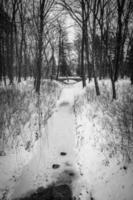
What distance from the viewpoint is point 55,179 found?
300cm

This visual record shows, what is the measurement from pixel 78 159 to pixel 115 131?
1501mm

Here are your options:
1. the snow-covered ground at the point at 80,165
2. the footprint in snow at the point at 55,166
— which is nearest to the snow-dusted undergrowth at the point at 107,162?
the snow-covered ground at the point at 80,165

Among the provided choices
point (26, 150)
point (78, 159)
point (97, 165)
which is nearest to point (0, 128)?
point (26, 150)

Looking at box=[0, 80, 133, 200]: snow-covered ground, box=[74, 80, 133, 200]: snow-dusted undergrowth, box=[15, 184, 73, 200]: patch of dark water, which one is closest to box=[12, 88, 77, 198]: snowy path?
box=[0, 80, 133, 200]: snow-covered ground

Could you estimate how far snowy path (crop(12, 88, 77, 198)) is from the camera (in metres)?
2.89

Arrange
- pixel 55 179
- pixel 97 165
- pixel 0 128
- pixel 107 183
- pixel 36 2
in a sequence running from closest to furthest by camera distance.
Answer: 1. pixel 107 183
2. pixel 55 179
3. pixel 97 165
4. pixel 0 128
5. pixel 36 2

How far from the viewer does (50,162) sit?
11.7ft

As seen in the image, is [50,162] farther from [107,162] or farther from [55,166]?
[107,162]

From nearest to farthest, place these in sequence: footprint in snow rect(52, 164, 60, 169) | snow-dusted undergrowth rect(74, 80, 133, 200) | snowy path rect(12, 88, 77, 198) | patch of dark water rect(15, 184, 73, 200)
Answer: snow-dusted undergrowth rect(74, 80, 133, 200), patch of dark water rect(15, 184, 73, 200), snowy path rect(12, 88, 77, 198), footprint in snow rect(52, 164, 60, 169)

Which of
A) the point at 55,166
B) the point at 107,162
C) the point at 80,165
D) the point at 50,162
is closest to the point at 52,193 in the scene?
the point at 55,166

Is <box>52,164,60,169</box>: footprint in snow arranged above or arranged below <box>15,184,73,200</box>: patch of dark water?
above

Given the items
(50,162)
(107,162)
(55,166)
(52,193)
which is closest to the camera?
(52,193)

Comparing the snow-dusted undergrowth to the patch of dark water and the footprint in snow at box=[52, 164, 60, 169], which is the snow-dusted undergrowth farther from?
the footprint in snow at box=[52, 164, 60, 169]

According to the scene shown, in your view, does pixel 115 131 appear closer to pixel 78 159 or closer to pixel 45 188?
pixel 78 159
